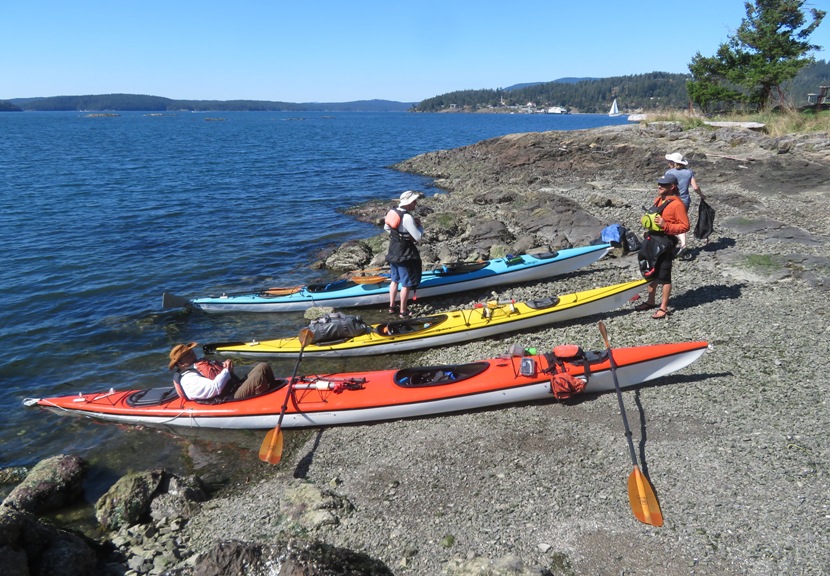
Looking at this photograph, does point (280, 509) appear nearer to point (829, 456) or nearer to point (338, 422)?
point (338, 422)

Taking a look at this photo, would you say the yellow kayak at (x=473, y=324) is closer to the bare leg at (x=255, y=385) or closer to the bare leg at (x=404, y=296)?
the bare leg at (x=404, y=296)

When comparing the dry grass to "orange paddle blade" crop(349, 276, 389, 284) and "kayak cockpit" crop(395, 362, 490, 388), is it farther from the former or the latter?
"kayak cockpit" crop(395, 362, 490, 388)

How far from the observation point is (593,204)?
15.4m

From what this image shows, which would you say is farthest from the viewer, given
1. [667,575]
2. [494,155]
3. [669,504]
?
[494,155]

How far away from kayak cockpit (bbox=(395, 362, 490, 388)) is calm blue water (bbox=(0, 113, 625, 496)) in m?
1.87

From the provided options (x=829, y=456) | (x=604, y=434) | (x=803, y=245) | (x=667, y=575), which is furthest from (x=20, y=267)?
(x=803, y=245)

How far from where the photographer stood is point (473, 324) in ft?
27.4

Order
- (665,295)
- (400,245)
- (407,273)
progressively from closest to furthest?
1. (665,295)
2. (400,245)
3. (407,273)

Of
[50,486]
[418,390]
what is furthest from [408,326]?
[50,486]

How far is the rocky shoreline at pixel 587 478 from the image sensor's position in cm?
407

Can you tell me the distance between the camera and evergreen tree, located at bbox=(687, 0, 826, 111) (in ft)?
81.4

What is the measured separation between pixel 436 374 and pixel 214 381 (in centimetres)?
299

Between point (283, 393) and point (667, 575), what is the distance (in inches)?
189

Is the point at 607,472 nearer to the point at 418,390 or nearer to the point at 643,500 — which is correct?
the point at 643,500
